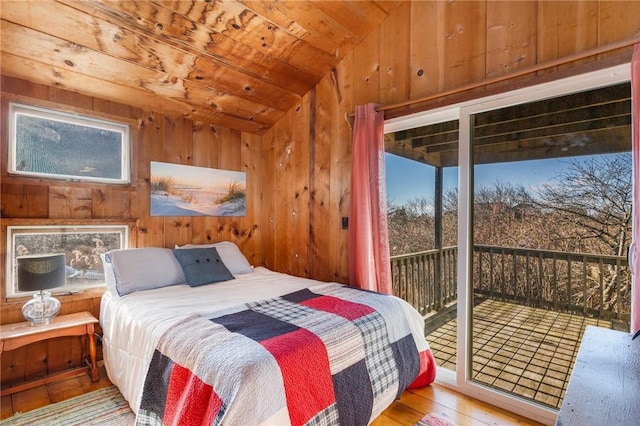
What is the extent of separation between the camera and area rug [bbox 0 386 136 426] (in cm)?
181

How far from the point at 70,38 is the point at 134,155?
95cm

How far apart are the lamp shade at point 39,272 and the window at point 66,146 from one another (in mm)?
657

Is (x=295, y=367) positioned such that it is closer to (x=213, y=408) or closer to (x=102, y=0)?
(x=213, y=408)

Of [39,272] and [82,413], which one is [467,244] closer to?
[82,413]

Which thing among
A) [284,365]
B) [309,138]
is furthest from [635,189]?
[309,138]

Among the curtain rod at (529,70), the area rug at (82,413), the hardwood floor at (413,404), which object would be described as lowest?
the hardwood floor at (413,404)

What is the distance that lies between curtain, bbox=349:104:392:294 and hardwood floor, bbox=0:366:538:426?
2.57 feet

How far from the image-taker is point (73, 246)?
247 centimetres

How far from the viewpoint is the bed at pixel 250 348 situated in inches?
48.7

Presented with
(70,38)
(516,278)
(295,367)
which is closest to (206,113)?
(70,38)

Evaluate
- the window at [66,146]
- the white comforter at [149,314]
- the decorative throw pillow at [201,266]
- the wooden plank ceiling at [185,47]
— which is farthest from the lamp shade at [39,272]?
the wooden plank ceiling at [185,47]

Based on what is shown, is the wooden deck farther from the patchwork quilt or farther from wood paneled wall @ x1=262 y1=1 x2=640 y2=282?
wood paneled wall @ x1=262 y1=1 x2=640 y2=282

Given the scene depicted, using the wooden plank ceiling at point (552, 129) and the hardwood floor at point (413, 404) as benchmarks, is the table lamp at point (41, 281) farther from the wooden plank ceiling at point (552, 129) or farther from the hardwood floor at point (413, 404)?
the wooden plank ceiling at point (552, 129)

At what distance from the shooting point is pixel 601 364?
0.95 m
